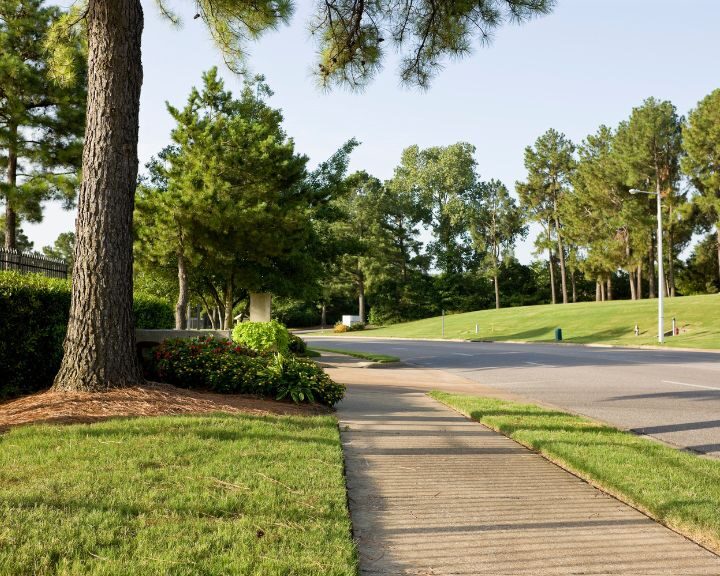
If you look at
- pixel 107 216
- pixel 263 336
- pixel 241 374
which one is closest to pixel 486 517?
pixel 241 374

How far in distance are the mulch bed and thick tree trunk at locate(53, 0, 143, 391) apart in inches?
13.1

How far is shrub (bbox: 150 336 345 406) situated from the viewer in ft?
30.6

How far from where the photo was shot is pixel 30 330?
29.9ft

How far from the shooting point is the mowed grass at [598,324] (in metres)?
35.2

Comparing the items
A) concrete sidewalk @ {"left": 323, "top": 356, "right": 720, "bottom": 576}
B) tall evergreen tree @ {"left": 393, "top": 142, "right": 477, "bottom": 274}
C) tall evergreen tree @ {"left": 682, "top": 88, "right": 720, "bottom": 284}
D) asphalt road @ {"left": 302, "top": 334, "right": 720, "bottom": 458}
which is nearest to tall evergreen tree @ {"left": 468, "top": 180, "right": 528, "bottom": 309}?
tall evergreen tree @ {"left": 393, "top": 142, "right": 477, "bottom": 274}

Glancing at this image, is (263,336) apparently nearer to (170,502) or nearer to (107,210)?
(107,210)

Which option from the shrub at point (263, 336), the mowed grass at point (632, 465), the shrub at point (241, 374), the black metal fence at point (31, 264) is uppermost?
the black metal fence at point (31, 264)

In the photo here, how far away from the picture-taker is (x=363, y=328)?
67500 millimetres

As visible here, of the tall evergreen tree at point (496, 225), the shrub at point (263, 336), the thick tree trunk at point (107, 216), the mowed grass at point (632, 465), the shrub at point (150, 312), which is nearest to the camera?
the mowed grass at point (632, 465)

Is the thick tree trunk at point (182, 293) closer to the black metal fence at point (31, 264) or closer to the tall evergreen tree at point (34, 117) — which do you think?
the tall evergreen tree at point (34, 117)

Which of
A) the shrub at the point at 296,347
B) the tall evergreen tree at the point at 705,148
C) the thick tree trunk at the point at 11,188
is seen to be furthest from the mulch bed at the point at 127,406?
the tall evergreen tree at the point at 705,148

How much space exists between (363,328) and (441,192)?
2408cm

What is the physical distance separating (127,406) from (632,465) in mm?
5484

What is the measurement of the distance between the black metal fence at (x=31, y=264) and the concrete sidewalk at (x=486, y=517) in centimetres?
739
